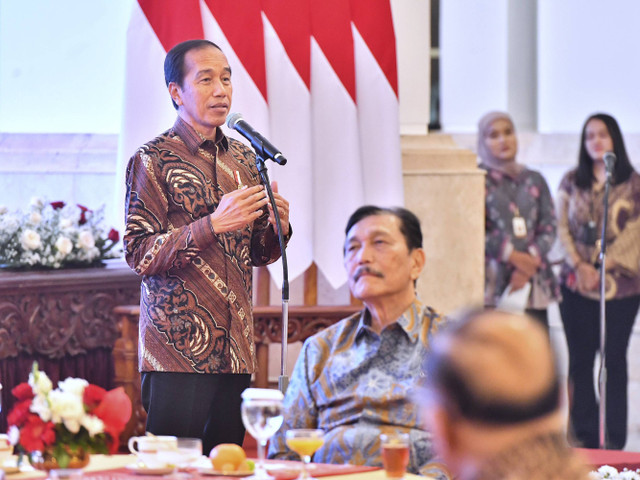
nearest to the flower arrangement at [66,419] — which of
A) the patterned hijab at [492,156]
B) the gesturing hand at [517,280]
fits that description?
the gesturing hand at [517,280]

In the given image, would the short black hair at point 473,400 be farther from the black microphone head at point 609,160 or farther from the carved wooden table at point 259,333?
the black microphone head at point 609,160

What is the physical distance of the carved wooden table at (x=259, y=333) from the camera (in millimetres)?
4656

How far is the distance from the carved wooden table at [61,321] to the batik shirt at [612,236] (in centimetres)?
233

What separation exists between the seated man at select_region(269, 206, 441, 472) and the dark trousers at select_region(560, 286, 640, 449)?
2.87 meters

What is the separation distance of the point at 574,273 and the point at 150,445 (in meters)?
4.02

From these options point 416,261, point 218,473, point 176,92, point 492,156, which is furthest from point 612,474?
point 492,156

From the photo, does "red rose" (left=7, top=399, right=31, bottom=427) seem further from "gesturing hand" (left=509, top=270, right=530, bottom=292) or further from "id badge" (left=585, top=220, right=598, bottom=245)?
"id badge" (left=585, top=220, right=598, bottom=245)

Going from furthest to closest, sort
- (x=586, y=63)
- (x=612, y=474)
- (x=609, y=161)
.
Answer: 1. (x=586, y=63)
2. (x=609, y=161)
3. (x=612, y=474)

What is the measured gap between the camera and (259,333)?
4.84 m

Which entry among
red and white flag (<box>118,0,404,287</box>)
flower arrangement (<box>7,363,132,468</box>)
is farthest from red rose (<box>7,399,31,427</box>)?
red and white flag (<box>118,0,404,287</box>)

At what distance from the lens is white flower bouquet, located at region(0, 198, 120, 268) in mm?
4672

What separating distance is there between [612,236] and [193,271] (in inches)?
130

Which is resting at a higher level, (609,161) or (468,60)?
(468,60)

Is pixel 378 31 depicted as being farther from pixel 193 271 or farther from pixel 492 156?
pixel 193 271
